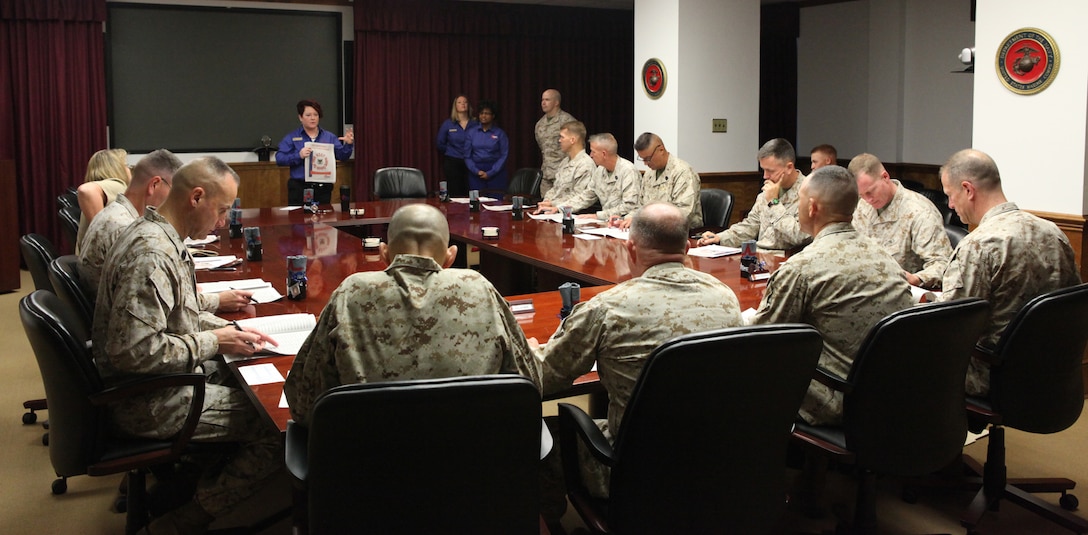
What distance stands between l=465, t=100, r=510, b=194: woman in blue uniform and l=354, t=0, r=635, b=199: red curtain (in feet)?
2.60

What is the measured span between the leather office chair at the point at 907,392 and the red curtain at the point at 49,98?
26.2ft

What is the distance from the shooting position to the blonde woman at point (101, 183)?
15.4 ft

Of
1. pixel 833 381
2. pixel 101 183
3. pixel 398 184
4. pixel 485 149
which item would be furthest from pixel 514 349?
pixel 485 149

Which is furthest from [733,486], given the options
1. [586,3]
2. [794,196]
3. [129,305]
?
[586,3]

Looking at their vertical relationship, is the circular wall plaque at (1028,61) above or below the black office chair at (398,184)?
above

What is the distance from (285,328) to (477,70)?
7.78 metres

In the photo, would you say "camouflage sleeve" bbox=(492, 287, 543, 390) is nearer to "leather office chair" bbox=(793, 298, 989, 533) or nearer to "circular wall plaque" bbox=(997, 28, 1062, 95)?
"leather office chair" bbox=(793, 298, 989, 533)

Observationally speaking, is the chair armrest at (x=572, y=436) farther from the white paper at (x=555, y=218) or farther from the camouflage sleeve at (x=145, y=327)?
the white paper at (x=555, y=218)

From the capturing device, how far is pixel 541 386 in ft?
7.89

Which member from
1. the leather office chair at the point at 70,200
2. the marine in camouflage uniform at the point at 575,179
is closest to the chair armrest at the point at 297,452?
the leather office chair at the point at 70,200

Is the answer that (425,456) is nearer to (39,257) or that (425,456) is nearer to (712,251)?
(39,257)

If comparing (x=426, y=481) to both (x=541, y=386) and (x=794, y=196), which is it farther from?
(x=794, y=196)

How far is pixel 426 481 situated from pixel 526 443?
212 millimetres

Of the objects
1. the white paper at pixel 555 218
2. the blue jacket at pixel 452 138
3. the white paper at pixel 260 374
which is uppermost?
the blue jacket at pixel 452 138
